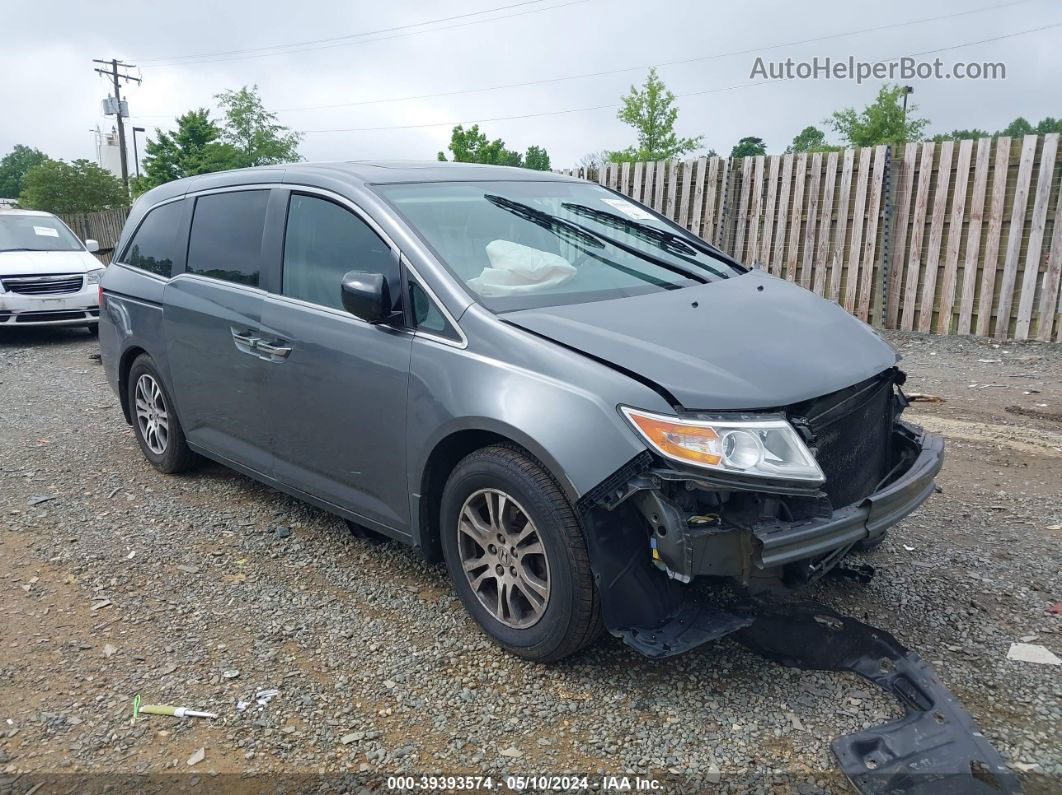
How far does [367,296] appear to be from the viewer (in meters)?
3.31

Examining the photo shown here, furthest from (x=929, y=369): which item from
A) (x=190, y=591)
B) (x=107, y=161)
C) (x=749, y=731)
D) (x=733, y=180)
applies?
(x=107, y=161)

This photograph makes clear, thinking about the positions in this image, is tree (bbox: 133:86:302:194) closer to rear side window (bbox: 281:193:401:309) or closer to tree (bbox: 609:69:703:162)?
tree (bbox: 609:69:703:162)

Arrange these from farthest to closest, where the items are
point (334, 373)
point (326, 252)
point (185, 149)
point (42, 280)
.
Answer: point (185, 149), point (42, 280), point (326, 252), point (334, 373)

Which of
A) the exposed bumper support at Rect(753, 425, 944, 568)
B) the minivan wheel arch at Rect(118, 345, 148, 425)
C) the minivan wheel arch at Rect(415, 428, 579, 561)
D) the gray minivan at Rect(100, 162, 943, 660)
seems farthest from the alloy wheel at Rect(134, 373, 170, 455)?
the exposed bumper support at Rect(753, 425, 944, 568)

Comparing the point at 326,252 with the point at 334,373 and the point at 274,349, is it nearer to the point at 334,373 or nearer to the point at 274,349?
the point at 274,349

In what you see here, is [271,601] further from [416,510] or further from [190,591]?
[416,510]

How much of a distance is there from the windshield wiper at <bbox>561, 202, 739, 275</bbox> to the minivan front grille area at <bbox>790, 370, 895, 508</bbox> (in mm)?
1330

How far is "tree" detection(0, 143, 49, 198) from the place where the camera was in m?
121

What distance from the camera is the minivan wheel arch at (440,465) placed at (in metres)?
3.01

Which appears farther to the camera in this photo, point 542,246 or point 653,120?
point 653,120

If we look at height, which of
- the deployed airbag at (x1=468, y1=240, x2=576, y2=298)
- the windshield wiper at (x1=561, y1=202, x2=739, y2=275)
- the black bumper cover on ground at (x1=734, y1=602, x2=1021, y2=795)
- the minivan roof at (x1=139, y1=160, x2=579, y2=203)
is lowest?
the black bumper cover on ground at (x1=734, y1=602, x2=1021, y2=795)

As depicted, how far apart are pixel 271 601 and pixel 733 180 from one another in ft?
29.1

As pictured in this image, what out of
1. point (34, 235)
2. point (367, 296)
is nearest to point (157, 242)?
point (367, 296)

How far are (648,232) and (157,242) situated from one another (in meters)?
3.11
